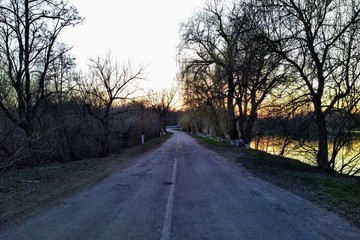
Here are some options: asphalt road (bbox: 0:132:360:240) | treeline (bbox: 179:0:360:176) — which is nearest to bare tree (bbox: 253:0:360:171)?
treeline (bbox: 179:0:360:176)

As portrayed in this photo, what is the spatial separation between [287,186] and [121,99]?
1799 cm

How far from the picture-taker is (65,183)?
10.9m

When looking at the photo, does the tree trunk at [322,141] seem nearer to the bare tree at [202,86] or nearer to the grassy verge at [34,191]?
the grassy verge at [34,191]

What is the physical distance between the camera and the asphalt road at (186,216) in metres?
5.40

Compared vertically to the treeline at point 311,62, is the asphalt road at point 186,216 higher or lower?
lower

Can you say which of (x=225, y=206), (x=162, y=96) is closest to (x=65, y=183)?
(x=225, y=206)

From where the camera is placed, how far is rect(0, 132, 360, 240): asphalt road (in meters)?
5.40

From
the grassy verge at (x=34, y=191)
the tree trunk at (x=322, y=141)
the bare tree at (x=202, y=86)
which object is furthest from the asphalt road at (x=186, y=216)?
the bare tree at (x=202, y=86)

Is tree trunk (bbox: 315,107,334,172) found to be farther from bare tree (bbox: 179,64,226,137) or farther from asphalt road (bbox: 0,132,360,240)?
bare tree (bbox: 179,64,226,137)

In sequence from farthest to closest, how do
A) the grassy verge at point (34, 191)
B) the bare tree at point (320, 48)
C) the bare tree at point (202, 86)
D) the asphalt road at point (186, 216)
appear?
the bare tree at point (202, 86), the bare tree at point (320, 48), the grassy verge at point (34, 191), the asphalt road at point (186, 216)

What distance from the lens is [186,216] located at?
254 inches

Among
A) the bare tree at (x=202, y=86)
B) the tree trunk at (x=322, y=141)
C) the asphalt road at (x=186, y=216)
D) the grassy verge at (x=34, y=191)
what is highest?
the bare tree at (x=202, y=86)

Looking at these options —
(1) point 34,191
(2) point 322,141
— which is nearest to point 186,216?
(1) point 34,191

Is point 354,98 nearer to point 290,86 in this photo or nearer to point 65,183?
point 290,86
